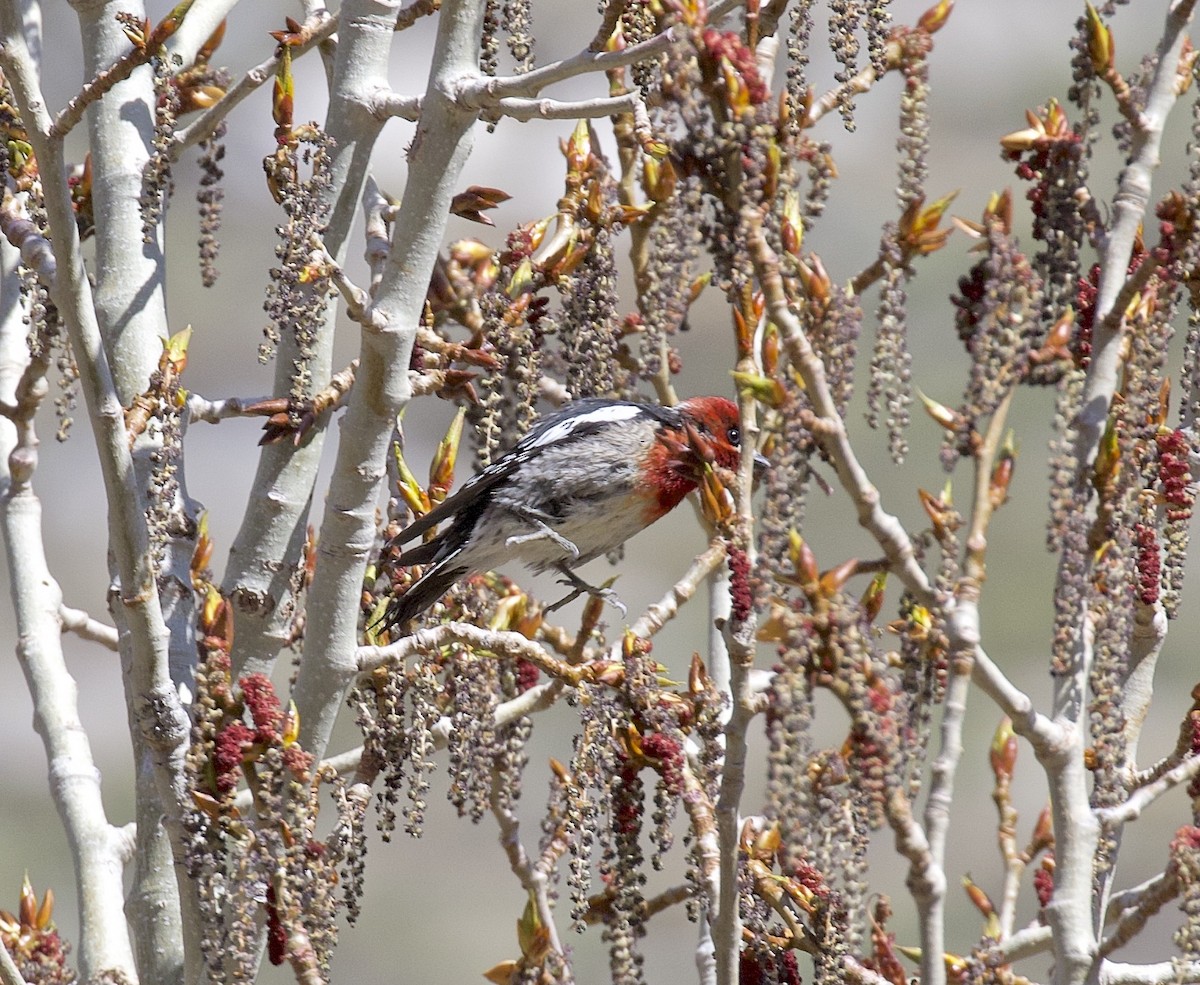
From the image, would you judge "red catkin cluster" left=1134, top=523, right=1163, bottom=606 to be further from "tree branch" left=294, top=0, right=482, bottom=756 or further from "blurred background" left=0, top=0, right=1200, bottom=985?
"blurred background" left=0, top=0, right=1200, bottom=985

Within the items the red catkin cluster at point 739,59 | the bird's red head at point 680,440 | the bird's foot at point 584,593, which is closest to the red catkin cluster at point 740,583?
the red catkin cluster at point 739,59

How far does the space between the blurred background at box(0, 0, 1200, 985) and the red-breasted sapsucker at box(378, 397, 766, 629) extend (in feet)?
12.1

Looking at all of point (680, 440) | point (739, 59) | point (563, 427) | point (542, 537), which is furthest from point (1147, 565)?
point (563, 427)

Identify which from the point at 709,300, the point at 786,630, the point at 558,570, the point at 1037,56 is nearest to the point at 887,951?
the point at 786,630

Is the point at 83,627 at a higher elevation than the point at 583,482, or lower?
lower

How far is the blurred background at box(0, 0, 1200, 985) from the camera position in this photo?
349 inches

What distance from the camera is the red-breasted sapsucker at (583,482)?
11.7 feet

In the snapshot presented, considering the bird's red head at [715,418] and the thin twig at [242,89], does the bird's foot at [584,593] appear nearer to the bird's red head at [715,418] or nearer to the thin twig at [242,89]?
the bird's red head at [715,418]

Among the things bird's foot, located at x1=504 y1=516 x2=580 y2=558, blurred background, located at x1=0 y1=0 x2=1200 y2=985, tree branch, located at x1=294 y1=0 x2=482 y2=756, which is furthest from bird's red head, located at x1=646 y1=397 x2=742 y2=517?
blurred background, located at x1=0 y1=0 x2=1200 y2=985

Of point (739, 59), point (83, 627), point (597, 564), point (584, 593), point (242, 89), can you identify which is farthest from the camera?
point (597, 564)

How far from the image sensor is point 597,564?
9094 millimetres

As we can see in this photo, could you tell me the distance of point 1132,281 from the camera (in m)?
1.96

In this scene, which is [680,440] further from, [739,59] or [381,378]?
[739,59]

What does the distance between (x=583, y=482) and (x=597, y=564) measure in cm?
540
